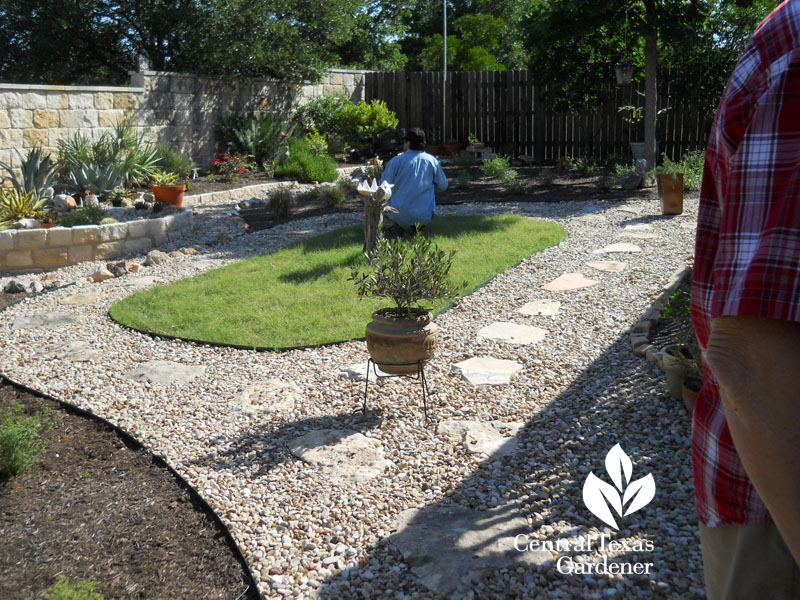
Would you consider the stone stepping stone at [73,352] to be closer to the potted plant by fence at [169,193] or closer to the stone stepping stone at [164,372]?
the stone stepping stone at [164,372]

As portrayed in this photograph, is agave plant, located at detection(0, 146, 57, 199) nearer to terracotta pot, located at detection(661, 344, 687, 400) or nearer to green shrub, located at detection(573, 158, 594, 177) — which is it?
terracotta pot, located at detection(661, 344, 687, 400)

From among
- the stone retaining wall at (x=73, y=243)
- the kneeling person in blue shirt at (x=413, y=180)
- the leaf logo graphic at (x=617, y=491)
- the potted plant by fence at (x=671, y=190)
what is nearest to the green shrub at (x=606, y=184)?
the potted plant by fence at (x=671, y=190)

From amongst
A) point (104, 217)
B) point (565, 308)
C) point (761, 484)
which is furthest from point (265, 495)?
point (104, 217)

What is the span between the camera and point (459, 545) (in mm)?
2752

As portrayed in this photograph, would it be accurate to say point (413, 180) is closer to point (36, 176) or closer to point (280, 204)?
point (280, 204)

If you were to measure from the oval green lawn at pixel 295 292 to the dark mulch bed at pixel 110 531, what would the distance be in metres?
1.85

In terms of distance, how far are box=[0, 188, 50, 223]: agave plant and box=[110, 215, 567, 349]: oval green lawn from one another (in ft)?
8.74

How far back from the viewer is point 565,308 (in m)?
5.80

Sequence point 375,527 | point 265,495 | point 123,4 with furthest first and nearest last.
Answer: point 123,4, point 265,495, point 375,527

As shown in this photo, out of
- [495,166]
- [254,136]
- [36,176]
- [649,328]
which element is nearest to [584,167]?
[495,166]

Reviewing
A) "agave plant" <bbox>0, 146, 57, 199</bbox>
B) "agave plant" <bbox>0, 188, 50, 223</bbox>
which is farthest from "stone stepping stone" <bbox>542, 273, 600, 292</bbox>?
"agave plant" <bbox>0, 146, 57, 199</bbox>

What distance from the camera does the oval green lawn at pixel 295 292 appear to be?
560 centimetres

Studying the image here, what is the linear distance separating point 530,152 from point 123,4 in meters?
9.15

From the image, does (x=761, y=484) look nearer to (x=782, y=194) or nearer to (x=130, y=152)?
(x=782, y=194)
